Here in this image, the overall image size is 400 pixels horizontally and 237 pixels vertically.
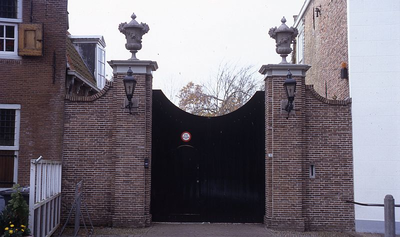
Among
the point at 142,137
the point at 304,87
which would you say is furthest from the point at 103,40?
the point at 304,87

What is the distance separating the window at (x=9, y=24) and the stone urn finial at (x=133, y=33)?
8.83 ft

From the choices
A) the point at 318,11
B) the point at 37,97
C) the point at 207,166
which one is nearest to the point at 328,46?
the point at 318,11

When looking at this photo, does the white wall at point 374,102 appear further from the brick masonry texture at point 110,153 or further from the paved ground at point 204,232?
the brick masonry texture at point 110,153

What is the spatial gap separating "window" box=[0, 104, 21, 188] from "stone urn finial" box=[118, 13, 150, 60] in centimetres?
319

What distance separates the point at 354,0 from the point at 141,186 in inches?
282

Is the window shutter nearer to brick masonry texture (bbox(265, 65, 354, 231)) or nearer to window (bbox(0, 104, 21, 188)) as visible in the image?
window (bbox(0, 104, 21, 188))

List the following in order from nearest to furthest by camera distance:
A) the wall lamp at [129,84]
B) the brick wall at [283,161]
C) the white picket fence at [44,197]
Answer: the white picket fence at [44,197] < the wall lamp at [129,84] < the brick wall at [283,161]

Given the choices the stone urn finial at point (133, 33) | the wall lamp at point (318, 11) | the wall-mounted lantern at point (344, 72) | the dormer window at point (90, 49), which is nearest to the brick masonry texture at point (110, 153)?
the stone urn finial at point (133, 33)

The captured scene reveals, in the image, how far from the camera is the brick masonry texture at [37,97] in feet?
38.0

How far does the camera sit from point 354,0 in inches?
461

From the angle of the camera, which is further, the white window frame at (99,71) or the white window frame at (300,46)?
the white window frame at (300,46)

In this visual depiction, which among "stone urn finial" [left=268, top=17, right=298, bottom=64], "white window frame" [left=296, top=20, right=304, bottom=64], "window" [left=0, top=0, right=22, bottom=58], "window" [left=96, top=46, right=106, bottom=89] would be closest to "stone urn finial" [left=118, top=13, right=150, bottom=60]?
"window" [left=0, top=0, right=22, bottom=58]

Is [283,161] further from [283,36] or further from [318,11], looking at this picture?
[318,11]

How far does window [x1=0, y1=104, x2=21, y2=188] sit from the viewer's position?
1142cm
